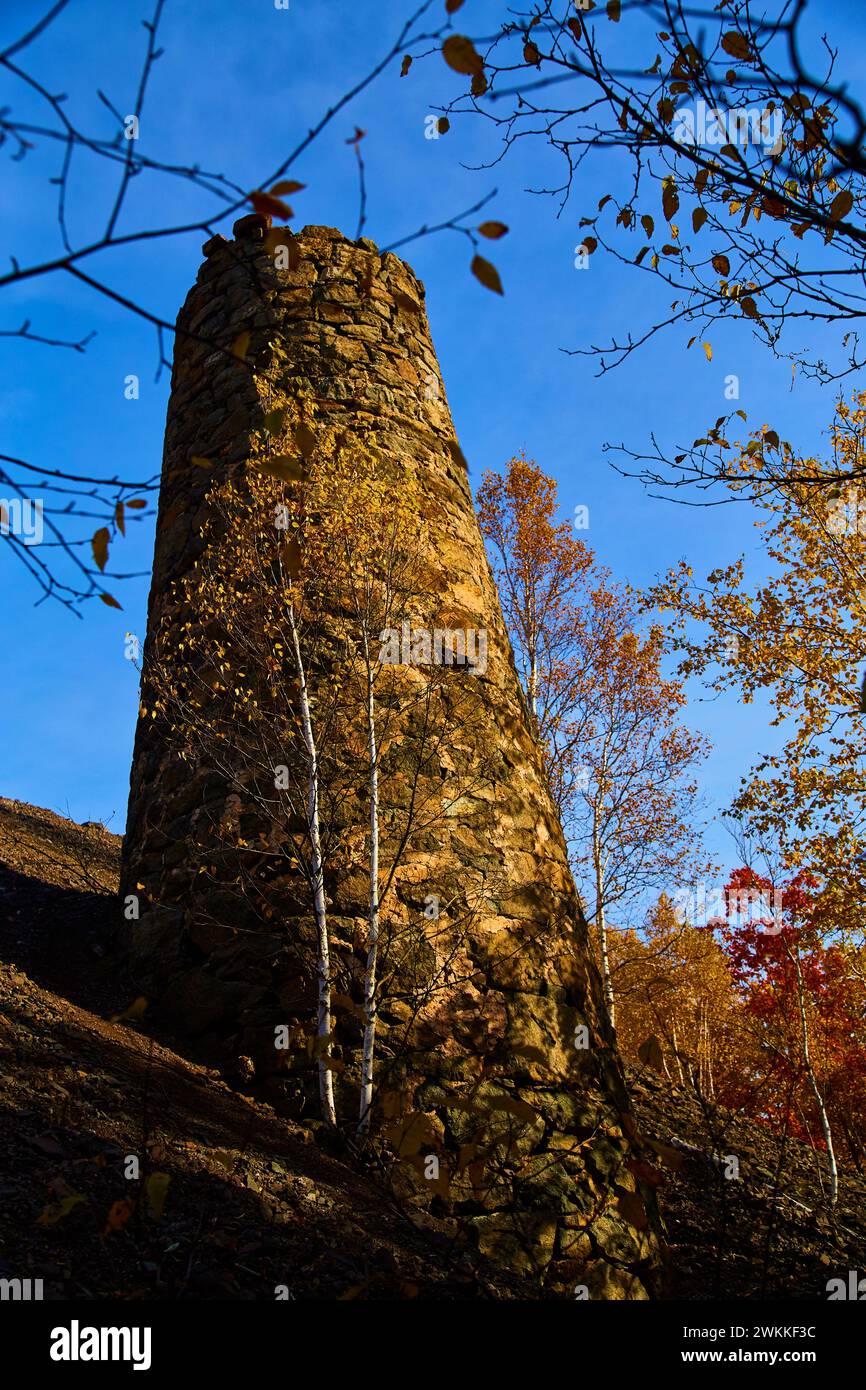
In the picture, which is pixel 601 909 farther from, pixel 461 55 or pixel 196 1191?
pixel 461 55

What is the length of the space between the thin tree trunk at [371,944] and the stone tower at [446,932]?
0.62ft

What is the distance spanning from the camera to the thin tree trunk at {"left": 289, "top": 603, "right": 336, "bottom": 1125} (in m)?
4.73

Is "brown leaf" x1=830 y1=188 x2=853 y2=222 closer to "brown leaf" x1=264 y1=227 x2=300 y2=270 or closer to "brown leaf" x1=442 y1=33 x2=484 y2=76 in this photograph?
"brown leaf" x1=442 y1=33 x2=484 y2=76

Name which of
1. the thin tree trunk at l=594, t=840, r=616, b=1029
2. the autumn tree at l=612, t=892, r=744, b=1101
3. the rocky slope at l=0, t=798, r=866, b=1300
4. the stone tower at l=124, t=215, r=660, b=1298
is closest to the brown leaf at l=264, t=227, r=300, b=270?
the stone tower at l=124, t=215, r=660, b=1298

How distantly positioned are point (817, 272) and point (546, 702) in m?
9.80

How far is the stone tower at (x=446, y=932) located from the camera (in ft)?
15.0

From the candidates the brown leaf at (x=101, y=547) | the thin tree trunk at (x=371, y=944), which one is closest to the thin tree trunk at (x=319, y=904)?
the thin tree trunk at (x=371, y=944)

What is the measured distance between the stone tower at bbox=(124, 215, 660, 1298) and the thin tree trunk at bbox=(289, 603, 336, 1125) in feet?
0.85

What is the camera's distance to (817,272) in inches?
107

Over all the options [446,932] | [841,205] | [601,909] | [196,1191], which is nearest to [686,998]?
[601,909]

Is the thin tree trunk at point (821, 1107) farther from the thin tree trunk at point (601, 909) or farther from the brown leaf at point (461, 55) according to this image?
the brown leaf at point (461, 55)
